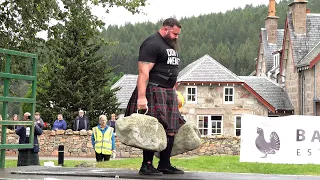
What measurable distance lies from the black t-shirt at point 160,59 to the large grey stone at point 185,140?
0.62 metres

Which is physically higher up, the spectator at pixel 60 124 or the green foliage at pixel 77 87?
the green foliage at pixel 77 87

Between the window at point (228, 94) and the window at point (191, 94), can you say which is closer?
the window at point (191, 94)

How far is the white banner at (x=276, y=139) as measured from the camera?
2402 cm

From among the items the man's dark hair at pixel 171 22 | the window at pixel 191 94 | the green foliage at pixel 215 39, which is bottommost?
the man's dark hair at pixel 171 22

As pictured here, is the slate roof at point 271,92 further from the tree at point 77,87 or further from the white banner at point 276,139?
the white banner at point 276,139

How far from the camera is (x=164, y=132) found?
30.5 ft

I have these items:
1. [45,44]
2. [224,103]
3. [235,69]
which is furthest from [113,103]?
[235,69]

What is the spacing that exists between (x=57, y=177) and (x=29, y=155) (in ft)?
39.4

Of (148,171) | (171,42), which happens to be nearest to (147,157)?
(148,171)

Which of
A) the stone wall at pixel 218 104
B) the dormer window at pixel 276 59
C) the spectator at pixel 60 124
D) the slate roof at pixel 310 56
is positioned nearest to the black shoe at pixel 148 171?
the spectator at pixel 60 124

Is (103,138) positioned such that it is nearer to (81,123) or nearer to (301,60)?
(81,123)

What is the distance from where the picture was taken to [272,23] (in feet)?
242

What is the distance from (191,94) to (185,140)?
47.2 meters

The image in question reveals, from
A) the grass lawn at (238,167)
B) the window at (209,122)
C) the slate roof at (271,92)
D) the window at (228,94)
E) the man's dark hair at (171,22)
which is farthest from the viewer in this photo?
the slate roof at (271,92)
